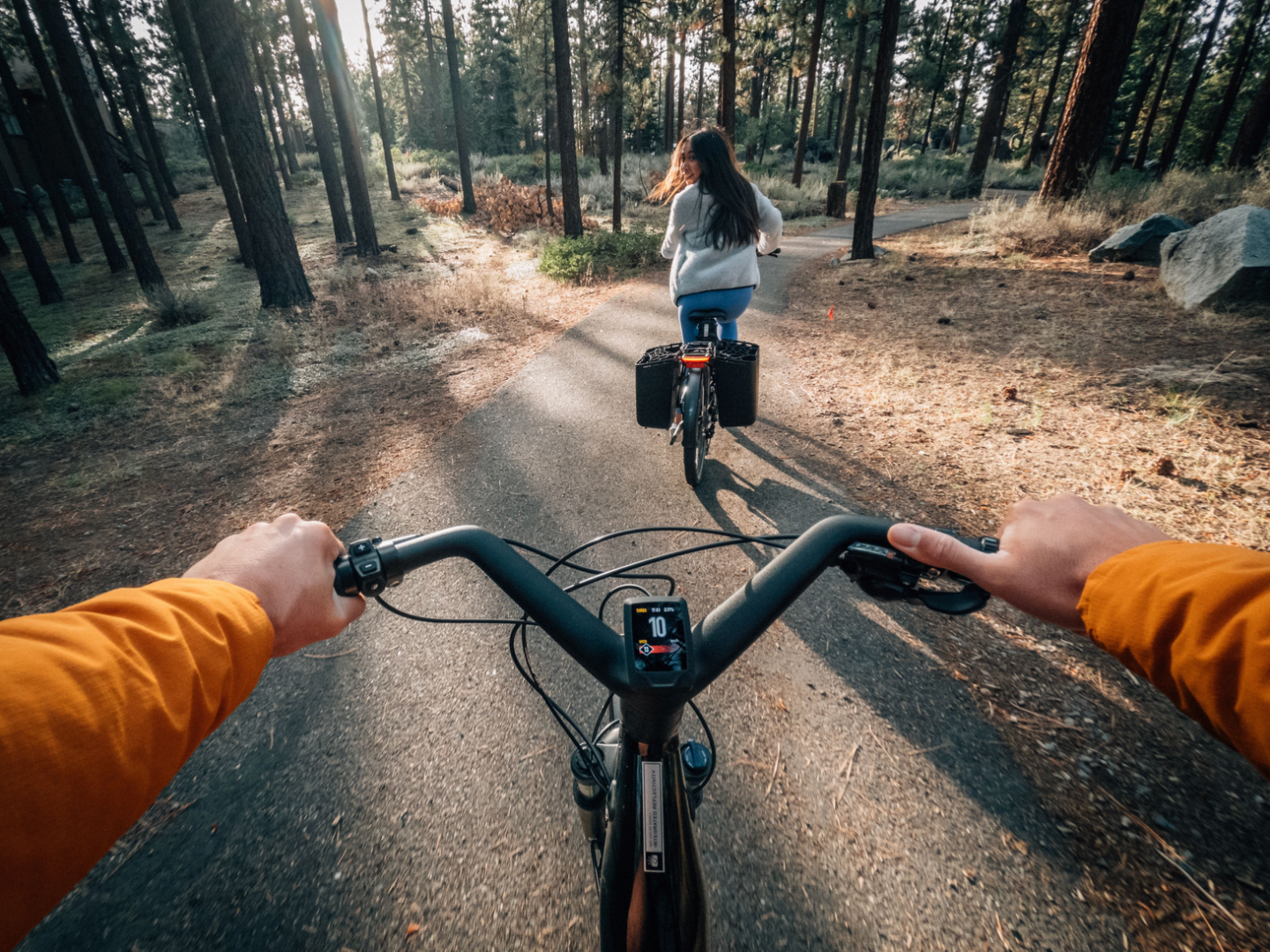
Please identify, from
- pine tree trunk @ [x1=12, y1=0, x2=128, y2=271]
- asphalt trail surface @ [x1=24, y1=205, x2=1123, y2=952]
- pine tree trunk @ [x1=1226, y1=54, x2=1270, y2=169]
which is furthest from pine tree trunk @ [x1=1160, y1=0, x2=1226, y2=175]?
pine tree trunk @ [x1=12, y1=0, x2=128, y2=271]

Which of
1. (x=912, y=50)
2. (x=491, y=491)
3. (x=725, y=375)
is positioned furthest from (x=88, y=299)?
(x=912, y=50)

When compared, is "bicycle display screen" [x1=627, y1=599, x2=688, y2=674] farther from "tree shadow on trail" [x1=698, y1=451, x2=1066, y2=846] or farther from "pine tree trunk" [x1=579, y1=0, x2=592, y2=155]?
"pine tree trunk" [x1=579, y1=0, x2=592, y2=155]

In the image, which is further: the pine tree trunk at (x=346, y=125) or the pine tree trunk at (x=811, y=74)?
the pine tree trunk at (x=811, y=74)

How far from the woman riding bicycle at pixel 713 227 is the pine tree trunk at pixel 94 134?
1503 cm

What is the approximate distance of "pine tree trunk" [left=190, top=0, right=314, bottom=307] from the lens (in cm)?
1020

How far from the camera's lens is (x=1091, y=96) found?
32.0ft

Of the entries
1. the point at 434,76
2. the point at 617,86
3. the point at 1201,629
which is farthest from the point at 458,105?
→ the point at 1201,629

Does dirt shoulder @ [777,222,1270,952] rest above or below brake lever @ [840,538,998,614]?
below

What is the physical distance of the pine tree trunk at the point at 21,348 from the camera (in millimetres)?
8125

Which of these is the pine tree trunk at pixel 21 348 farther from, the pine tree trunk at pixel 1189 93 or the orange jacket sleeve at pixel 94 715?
the pine tree trunk at pixel 1189 93

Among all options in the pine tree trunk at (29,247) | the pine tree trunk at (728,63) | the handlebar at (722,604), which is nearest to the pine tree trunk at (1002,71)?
the pine tree trunk at (728,63)

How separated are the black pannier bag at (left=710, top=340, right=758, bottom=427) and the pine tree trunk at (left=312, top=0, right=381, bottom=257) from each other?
1792 cm

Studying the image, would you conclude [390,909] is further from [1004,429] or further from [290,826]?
[1004,429]

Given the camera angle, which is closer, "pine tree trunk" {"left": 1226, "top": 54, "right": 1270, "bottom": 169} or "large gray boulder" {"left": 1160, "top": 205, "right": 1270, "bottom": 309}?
"large gray boulder" {"left": 1160, "top": 205, "right": 1270, "bottom": 309}
